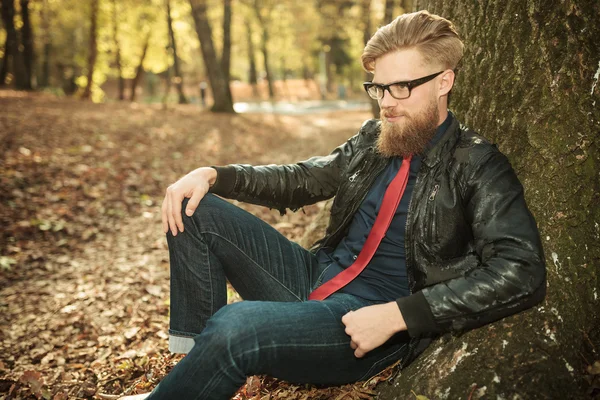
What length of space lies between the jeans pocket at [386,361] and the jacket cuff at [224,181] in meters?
1.46

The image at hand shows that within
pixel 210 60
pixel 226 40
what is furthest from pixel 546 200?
pixel 226 40

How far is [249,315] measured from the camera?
198 centimetres

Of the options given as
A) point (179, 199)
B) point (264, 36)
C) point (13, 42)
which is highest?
point (264, 36)

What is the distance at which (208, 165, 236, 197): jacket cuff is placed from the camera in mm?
2811

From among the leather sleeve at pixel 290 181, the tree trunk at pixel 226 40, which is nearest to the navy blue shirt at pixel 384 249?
the leather sleeve at pixel 290 181

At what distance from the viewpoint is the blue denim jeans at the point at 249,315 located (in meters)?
1.93

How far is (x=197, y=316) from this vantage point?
8.38 ft

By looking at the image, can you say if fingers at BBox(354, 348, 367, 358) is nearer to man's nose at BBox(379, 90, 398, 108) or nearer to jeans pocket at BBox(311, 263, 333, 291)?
jeans pocket at BBox(311, 263, 333, 291)

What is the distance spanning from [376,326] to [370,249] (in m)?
0.60

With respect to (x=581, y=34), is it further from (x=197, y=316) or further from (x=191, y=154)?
(x=191, y=154)

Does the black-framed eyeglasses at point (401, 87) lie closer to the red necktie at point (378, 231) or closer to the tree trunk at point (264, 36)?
the red necktie at point (378, 231)

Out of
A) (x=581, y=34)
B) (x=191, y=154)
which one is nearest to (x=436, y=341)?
(x=581, y=34)

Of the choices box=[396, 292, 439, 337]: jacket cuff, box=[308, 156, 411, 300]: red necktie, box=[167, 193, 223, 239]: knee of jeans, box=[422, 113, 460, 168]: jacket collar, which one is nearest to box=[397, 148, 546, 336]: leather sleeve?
box=[396, 292, 439, 337]: jacket cuff

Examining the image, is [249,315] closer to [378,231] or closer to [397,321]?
[397,321]
